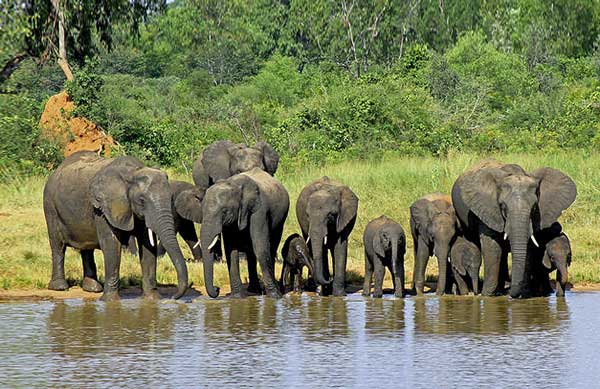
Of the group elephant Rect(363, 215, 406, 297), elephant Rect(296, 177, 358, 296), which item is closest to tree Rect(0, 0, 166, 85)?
elephant Rect(296, 177, 358, 296)

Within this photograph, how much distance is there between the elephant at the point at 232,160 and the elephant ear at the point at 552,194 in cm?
522

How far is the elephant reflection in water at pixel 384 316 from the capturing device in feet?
44.0

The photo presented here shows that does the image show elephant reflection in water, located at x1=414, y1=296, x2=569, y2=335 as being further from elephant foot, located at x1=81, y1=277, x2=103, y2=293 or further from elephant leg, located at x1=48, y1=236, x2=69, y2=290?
elephant leg, located at x1=48, y1=236, x2=69, y2=290

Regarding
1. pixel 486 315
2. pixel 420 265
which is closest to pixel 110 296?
pixel 420 265

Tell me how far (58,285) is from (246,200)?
275 cm

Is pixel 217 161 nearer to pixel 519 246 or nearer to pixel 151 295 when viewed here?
pixel 151 295

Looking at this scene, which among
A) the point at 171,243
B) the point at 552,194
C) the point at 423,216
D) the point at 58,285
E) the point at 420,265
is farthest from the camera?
the point at 423,216

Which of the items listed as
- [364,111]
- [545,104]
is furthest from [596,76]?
[364,111]

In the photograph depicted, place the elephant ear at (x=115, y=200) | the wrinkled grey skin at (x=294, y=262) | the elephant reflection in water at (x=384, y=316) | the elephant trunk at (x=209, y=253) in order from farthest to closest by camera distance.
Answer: the wrinkled grey skin at (x=294, y=262), the elephant trunk at (x=209, y=253), the elephant ear at (x=115, y=200), the elephant reflection in water at (x=384, y=316)

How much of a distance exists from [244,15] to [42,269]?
59843 mm

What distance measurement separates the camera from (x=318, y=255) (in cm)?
1612

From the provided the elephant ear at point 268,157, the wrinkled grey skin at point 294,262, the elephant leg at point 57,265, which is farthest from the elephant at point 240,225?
the elephant ear at point 268,157

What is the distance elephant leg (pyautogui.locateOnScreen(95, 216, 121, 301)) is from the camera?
15.3 meters

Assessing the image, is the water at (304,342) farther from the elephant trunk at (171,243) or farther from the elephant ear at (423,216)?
the elephant ear at (423,216)
